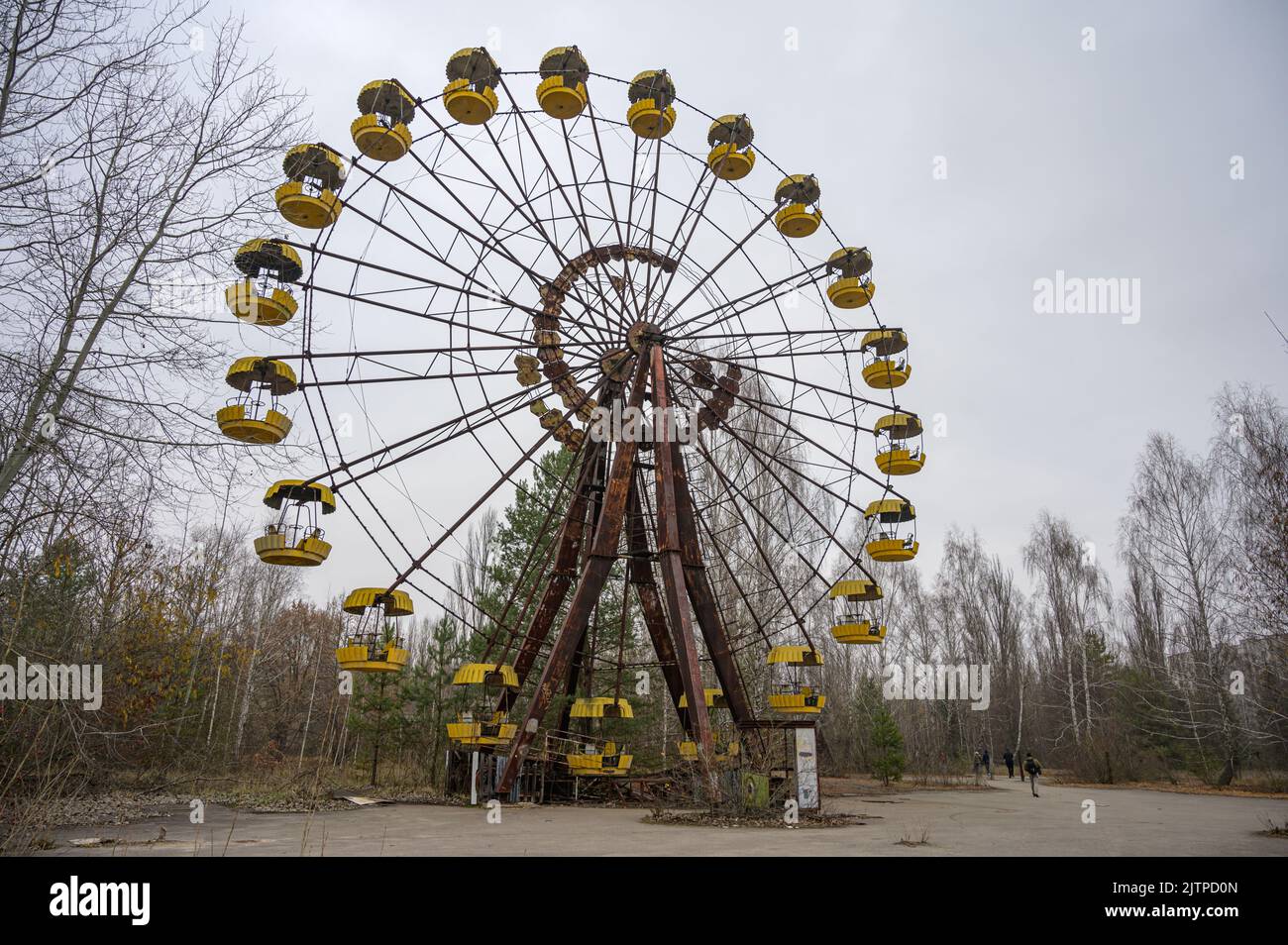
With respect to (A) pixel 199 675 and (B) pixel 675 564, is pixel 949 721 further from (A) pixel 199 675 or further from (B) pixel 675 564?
(A) pixel 199 675

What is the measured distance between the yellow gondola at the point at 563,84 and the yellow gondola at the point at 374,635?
12.0 m

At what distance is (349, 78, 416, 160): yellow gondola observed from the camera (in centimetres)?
1811

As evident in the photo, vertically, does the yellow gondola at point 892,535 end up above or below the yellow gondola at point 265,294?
below

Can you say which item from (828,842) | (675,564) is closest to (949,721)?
(675,564)

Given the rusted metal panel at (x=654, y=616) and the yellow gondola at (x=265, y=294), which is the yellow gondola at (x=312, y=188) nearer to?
the yellow gondola at (x=265, y=294)

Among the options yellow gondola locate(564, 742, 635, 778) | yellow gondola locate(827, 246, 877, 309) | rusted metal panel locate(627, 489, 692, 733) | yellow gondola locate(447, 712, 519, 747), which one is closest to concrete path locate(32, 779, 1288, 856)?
yellow gondola locate(564, 742, 635, 778)

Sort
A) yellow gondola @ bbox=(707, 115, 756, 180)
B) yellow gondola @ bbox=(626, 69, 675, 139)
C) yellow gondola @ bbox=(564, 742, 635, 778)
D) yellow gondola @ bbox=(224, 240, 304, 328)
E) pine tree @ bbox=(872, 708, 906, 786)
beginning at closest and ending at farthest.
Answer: yellow gondola @ bbox=(224, 240, 304, 328), yellow gondola @ bbox=(564, 742, 635, 778), yellow gondola @ bbox=(626, 69, 675, 139), yellow gondola @ bbox=(707, 115, 756, 180), pine tree @ bbox=(872, 708, 906, 786)

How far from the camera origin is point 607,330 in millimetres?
21062

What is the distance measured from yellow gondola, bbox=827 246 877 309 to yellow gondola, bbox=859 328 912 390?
1083 mm

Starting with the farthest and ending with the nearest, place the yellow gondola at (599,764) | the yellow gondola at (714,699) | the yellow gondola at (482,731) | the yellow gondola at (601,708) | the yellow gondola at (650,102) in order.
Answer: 1. the yellow gondola at (714,699)
2. the yellow gondola at (650,102)
3. the yellow gondola at (601,708)
4. the yellow gondola at (599,764)
5. the yellow gondola at (482,731)

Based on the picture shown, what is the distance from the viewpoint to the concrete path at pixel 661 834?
998 centimetres

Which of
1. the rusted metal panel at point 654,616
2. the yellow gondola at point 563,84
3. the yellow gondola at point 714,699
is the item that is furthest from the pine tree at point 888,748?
the yellow gondola at point 563,84

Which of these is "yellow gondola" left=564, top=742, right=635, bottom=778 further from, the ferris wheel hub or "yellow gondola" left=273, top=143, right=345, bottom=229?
"yellow gondola" left=273, top=143, right=345, bottom=229
